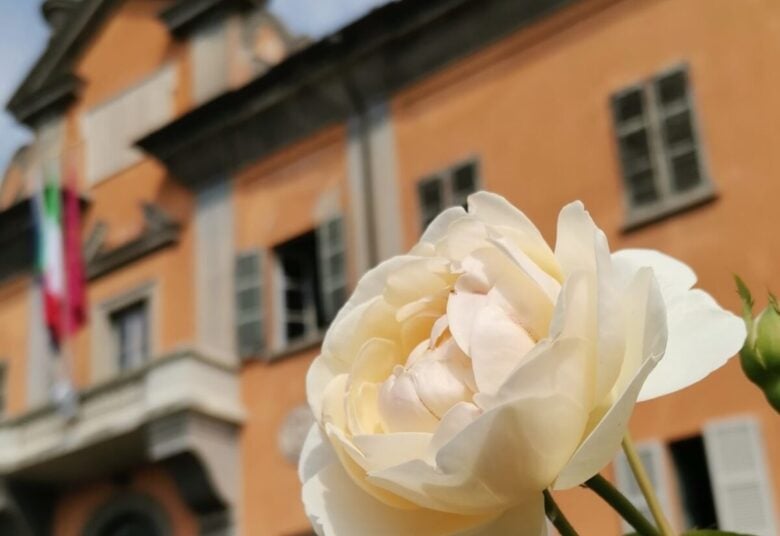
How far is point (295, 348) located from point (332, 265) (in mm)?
720

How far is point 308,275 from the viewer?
33.8 feet

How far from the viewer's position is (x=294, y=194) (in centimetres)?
1020

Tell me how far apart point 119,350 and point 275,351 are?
225 centimetres

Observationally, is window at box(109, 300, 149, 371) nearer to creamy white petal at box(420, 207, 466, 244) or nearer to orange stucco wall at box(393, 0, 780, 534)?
orange stucco wall at box(393, 0, 780, 534)

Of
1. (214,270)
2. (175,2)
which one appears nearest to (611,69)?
(214,270)

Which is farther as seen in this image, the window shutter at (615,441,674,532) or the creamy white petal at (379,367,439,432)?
the window shutter at (615,441,674,532)

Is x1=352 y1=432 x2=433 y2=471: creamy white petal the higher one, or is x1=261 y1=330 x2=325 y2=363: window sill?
x1=261 y1=330 x2=325 y2=363: window sill

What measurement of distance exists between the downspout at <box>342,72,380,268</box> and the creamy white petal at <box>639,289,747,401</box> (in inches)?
340

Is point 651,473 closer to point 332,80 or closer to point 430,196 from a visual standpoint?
point 430,196

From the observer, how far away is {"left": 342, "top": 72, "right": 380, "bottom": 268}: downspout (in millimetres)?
9461

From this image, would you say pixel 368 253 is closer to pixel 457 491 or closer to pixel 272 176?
pixel 272 176

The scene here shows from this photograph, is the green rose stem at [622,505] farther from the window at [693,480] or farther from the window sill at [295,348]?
the window sill at [295,348]

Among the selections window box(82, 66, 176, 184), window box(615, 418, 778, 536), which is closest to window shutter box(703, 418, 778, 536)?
window box(615, 418, 778, 536)

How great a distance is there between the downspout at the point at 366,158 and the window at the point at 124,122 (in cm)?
251
